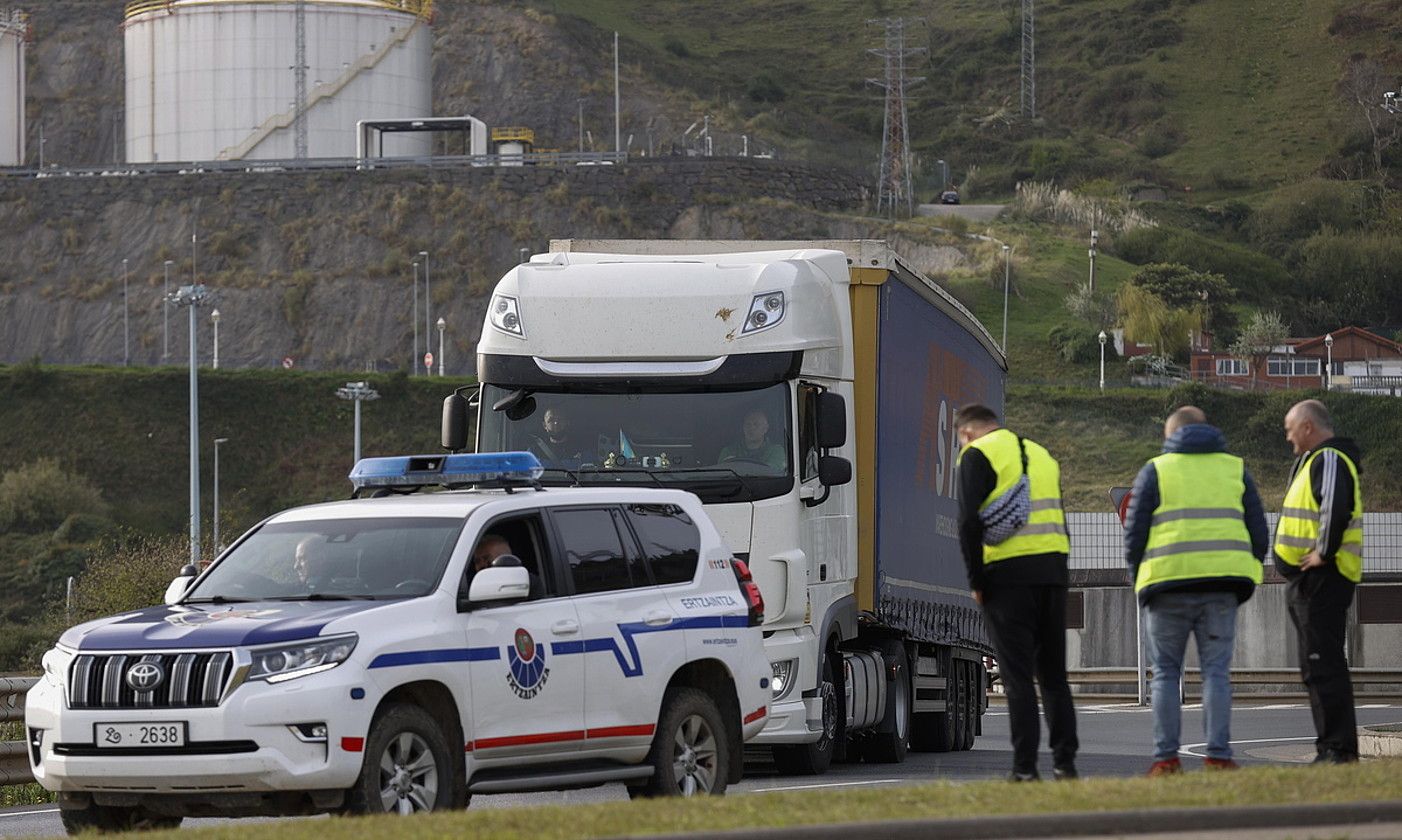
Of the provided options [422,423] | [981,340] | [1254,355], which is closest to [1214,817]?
[981,340]

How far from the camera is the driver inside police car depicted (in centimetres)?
1606

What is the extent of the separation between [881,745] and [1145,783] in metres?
8.52

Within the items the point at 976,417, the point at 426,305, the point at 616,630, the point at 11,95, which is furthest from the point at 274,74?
the point at 976,417

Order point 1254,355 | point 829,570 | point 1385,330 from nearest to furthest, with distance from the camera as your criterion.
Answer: point 829,570 → point 1254,355 → point 1385,330

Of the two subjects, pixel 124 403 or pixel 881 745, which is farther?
pixel 124 403

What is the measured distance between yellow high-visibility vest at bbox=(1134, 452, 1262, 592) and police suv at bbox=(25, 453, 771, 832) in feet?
8.64

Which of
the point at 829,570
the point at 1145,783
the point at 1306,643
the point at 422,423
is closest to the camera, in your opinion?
the point at 1145,783

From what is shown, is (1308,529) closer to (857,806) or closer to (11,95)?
(857,806)

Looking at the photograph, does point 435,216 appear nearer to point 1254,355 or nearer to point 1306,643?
point 1254,355

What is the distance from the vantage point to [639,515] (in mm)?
12812

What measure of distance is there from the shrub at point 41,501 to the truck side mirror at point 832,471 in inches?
2607

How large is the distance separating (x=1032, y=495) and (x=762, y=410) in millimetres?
4754

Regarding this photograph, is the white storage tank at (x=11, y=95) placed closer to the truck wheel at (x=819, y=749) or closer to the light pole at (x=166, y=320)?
the light pole at (x=166, y=320)

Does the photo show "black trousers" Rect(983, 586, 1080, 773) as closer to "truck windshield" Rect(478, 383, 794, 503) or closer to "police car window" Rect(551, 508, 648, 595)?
"police car window" Rect(551, 508, 648, 595)
